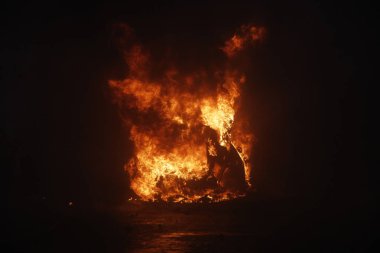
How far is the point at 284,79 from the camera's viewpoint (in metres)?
35.8

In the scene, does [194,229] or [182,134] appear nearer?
[194,229]

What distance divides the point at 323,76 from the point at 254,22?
791 centimetres

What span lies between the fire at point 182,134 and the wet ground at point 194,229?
2173 millimetres

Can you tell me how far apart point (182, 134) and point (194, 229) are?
386 inches

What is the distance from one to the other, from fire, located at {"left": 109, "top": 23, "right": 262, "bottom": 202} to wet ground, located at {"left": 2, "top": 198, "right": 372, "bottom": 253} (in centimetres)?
217

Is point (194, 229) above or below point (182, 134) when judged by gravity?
Result: below

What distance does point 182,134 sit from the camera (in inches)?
1115

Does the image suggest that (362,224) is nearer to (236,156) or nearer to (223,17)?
(236,156)

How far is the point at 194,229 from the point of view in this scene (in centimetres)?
1919

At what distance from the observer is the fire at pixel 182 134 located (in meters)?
28.1

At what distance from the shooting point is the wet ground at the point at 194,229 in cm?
1531

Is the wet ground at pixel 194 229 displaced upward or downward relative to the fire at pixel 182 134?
downward

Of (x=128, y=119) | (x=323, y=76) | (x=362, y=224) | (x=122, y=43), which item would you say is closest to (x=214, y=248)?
(x=362, y=224)

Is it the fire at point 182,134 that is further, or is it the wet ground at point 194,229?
the fire at point 182,134
